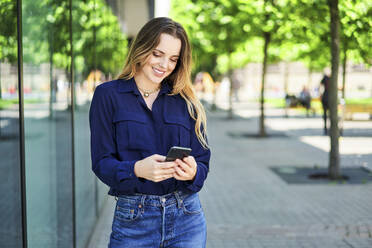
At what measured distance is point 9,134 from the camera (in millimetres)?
2986

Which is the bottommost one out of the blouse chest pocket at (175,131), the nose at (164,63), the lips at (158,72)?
the blouse chest pocket at (175,131)

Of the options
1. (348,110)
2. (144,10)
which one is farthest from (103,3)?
(348,110)

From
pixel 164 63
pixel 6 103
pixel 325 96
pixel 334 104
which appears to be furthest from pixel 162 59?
pixel 325 96

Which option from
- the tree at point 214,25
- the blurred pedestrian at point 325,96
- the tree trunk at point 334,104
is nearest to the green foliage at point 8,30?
the tree trunk at point 334,104

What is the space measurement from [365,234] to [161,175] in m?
4.73

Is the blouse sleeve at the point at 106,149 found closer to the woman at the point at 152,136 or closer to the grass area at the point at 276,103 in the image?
the woman at the point at 152,136

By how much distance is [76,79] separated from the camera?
5.71 m

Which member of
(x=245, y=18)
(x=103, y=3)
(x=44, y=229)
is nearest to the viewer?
(x=44, y=229)

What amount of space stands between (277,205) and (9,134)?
5402mm

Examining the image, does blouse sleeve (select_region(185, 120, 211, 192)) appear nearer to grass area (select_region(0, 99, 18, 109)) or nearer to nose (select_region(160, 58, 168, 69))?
nose (select_region(160, 58, 168, 69))

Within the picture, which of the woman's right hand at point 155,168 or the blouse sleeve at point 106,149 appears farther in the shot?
the blouse sleeve at point 106,149

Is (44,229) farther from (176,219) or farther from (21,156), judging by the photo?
(176,219)

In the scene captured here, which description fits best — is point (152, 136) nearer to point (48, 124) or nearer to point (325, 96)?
point (48, 124)

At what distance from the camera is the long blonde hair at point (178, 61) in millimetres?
2584
